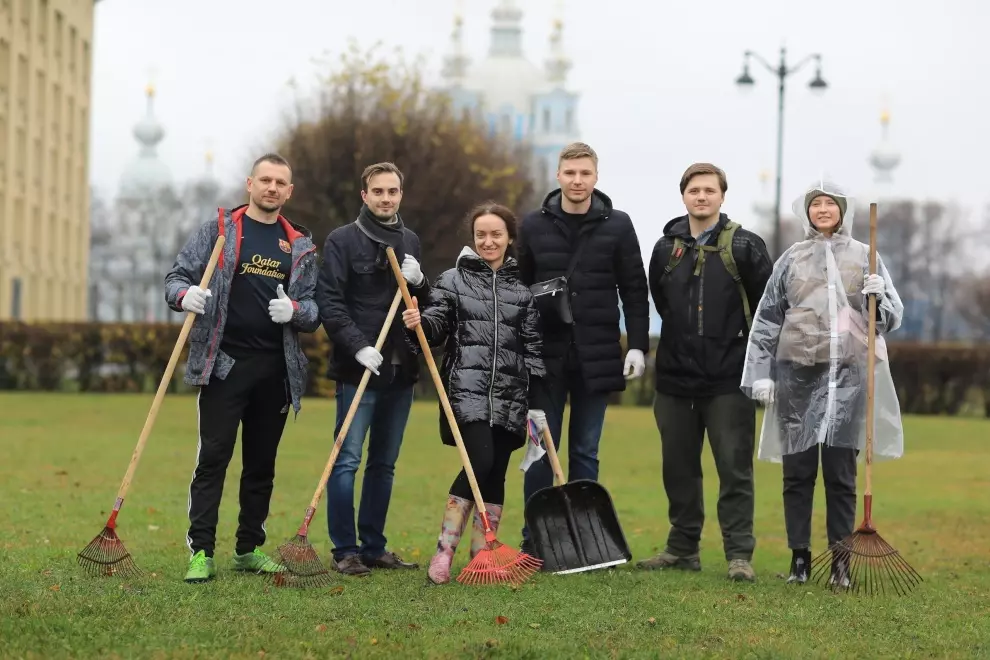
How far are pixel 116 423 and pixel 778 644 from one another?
17434 mm

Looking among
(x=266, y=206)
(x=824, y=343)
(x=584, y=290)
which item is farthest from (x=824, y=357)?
(x=266, y=206)

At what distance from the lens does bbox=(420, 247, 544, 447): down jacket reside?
791 cm

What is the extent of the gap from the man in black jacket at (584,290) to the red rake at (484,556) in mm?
631

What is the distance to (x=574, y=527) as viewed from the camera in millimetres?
8273

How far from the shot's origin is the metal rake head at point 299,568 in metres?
7.49

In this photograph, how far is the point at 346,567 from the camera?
805 centimetres

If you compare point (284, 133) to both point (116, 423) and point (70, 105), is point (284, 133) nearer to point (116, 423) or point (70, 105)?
point (116, 423)

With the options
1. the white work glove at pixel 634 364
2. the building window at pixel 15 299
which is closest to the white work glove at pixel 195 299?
the white work glove at pixel 634 364

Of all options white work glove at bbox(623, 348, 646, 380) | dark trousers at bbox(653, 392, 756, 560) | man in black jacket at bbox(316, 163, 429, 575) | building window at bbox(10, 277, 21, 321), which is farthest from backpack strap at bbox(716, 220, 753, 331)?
building window at bbox(10, 277, 21, 321)

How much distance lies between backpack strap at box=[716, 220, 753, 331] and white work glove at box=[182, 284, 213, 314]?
2.90m

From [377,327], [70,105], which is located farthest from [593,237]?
[70,105]

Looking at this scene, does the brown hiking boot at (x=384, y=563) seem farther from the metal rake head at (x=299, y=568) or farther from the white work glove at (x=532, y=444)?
the white work glove at (x=532, y=444)

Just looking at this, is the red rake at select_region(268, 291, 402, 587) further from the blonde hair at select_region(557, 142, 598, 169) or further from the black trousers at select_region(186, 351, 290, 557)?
the blonde hair at select_region(557, 142, 598, 169)

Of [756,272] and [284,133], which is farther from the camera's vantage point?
[284,133]
